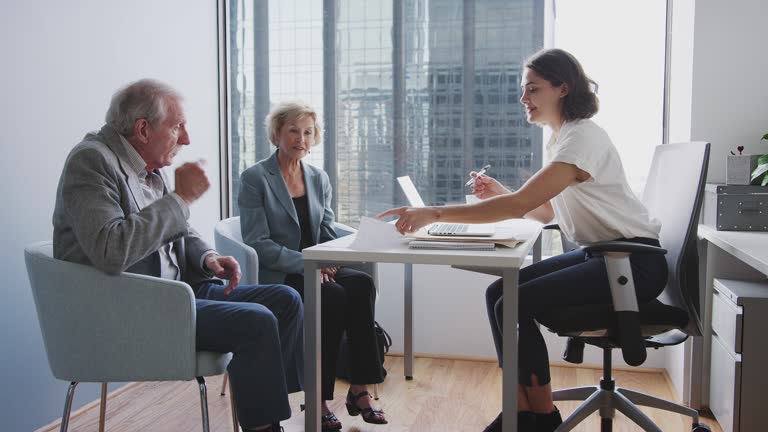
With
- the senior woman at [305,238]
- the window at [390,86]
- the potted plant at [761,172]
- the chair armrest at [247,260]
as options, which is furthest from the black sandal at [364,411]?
the potted plant at [761,172]

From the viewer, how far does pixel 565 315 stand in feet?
6.49

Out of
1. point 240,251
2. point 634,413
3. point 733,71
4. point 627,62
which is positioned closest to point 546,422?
point 634,413

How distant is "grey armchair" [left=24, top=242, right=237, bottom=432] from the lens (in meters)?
1.76

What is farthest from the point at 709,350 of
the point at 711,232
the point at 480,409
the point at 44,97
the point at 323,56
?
the point at 44,97

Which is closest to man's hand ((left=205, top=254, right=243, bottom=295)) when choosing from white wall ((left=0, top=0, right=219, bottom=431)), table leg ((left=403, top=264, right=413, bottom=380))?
white wall ((left=0, top=0, right=219, bottom=431))

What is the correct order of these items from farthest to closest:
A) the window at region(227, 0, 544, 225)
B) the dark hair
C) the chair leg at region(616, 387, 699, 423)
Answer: the window at region(227, 0, 544, 225) → the chair leg at region(616, 387, 699, 423) → the dark hair

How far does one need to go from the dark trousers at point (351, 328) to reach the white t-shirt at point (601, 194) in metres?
0.79

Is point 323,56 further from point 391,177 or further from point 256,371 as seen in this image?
point 256,371

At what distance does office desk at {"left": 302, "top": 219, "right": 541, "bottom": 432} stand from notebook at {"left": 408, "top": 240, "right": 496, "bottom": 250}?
27mm

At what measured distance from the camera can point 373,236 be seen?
195 centimetres

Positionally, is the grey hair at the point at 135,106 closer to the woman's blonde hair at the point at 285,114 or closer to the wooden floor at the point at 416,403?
the woman's blonde hair at the point at 285,114

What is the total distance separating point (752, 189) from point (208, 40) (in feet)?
8.49

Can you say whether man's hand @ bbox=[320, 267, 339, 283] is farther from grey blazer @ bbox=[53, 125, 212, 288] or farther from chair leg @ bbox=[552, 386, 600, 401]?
chair leg @ bbox=[552, 386, 600, 401]

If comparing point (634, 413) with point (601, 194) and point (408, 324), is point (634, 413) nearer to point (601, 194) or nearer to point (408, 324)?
point (601, 194)
